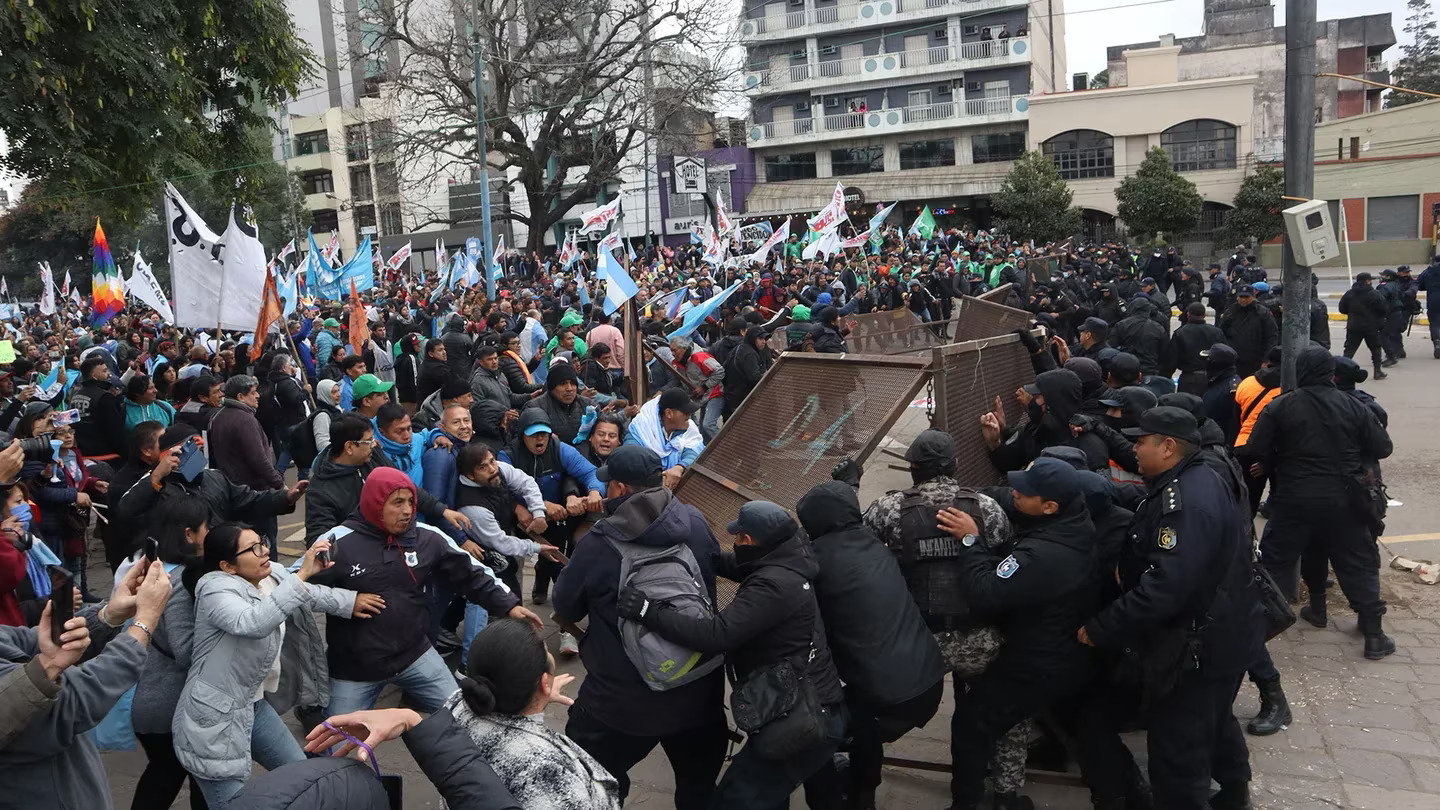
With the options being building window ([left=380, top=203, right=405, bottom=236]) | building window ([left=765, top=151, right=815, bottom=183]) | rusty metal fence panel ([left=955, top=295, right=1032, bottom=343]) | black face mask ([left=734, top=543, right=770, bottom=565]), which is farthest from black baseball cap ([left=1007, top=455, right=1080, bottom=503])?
building window ([left=380, top=203, right=405, bottom=236])

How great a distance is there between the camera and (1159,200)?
124 ft

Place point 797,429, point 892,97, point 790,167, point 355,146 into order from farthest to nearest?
point 790,167, point 355,146, point 892,97, point 797,429

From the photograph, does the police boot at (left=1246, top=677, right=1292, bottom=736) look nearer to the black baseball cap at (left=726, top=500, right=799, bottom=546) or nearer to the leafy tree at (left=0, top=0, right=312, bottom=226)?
the black baseball cap at (left=726, top=500, right=799, bottom=546)

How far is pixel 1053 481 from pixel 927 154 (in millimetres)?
47018

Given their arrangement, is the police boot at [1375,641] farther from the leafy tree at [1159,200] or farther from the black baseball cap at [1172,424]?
the leafy tree at [1159,200]

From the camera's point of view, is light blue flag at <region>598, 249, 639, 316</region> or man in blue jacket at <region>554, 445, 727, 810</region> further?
light blue flag at <region>598, 249, 639, 316</region>

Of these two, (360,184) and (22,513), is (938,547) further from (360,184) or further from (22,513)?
(360,184)

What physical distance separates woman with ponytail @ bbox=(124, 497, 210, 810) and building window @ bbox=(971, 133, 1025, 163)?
1819 inches

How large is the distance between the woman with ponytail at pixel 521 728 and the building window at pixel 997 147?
46.9 metres

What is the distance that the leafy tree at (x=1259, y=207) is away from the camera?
121 ft

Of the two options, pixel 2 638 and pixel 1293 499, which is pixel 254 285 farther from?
pixel 1293 499

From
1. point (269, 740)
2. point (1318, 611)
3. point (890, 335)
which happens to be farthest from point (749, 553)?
point (890, 335)

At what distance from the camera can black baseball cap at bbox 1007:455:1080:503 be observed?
3738 mm

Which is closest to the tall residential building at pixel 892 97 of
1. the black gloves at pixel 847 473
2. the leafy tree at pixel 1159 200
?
the leafy tree at pixel 1159 200
